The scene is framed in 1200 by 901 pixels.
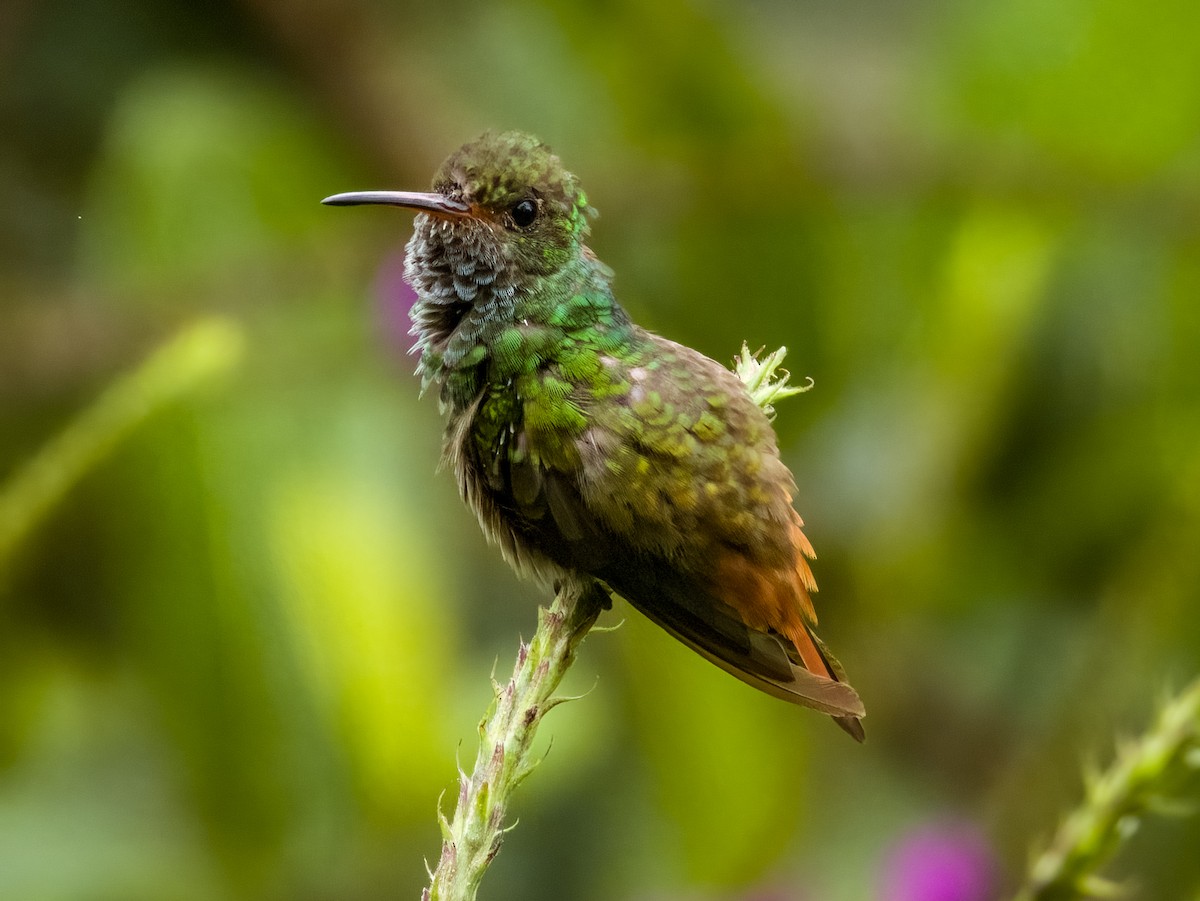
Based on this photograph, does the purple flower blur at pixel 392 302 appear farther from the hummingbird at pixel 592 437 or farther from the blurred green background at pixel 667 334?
the hummingbird at pixel 592 437

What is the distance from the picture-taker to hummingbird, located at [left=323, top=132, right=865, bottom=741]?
1.67 metres

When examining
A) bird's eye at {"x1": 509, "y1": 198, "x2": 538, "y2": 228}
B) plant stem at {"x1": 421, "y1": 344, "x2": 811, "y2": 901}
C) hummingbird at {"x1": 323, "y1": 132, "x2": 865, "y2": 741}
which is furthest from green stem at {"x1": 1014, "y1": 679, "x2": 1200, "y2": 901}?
bird's eye at {"x1": 509, "y1": 198, "x2": 538, "y2": 228}

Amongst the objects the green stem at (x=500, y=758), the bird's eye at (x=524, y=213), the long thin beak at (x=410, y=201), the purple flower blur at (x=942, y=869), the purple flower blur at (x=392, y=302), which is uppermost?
the purple flower blur at (x=392, y=302)

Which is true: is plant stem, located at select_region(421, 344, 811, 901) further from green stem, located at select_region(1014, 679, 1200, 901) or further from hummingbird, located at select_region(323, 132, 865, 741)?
green stem, located at select_region(1014, 679, 1200, 901)

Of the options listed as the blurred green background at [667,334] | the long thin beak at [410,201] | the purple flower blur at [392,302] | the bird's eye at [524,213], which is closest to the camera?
the long thin beak at [410,201]

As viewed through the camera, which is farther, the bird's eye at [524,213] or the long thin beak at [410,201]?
the bird's eye at [524,213]

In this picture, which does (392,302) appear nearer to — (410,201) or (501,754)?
(410,201)

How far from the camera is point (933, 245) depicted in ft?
12.1

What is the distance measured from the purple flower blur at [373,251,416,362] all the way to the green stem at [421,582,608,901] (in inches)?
69.1

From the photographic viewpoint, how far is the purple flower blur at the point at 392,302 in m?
3.19

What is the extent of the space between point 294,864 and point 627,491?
1.69 m

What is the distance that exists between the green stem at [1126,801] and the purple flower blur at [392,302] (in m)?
2.07

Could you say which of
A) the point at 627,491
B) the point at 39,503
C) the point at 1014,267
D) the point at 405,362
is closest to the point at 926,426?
the point at 1014,267

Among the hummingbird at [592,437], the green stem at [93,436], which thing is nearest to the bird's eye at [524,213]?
the hummingbird at [592,437]
